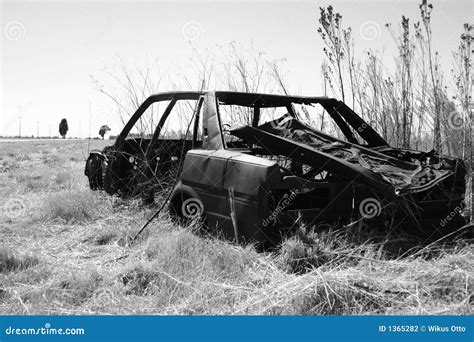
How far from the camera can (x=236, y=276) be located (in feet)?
10.1

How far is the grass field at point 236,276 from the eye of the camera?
2684 mm

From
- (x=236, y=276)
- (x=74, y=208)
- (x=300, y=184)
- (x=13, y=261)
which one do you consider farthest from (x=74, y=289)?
(x=74, y=208)

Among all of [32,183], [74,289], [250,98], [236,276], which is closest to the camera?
[74,289]

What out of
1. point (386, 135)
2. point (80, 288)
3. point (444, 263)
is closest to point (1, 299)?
point (80, 288)

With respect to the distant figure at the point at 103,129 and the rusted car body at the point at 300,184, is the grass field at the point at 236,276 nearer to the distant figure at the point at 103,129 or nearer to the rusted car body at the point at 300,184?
the rusted car body at the point at 300,184

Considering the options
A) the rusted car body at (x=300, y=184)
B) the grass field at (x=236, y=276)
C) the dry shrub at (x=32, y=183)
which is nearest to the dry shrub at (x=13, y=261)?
the grass field at (x=236, y=276)

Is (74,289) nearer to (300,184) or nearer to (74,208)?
(300,184)

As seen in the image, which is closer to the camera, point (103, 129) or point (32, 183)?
point (103, 129)

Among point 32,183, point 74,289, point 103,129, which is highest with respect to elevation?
point 103,129

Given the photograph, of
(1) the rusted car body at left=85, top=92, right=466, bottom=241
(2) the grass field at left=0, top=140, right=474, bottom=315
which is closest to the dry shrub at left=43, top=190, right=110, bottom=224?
(2) the grass field at left=0, top=140, right=474, bottom=315

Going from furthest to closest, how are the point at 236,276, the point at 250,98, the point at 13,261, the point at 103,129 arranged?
the point at 103,129 < the point at 250,98 < the point at 13,261 < the point at 236,276

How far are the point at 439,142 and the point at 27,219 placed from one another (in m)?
5.15
